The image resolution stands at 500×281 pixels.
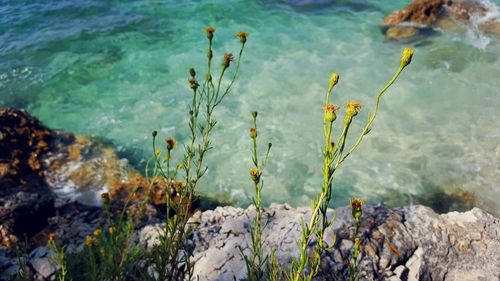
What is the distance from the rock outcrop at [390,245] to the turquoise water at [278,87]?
1528mm

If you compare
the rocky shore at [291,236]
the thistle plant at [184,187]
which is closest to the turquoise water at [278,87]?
the rocky shore at [291,236]

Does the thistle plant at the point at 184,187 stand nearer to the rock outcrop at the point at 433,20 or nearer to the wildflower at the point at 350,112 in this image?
the wildflower at the point at 350,112

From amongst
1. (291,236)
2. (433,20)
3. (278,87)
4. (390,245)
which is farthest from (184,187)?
(433,20)

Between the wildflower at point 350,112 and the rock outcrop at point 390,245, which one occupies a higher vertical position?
the wildflower at point 350,112

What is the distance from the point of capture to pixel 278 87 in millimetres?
6824

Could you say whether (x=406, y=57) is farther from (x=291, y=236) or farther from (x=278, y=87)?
(x=278, y=87)

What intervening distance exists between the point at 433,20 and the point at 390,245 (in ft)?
22.6

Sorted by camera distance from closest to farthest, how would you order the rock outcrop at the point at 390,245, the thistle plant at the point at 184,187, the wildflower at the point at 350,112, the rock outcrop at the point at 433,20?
1. the wildflower at the point at 350,112
2. the thistle plant at the point at 184,187
3. the rock outcrop at the point at 390,245
4. the rock outcrop at the point at 433,20

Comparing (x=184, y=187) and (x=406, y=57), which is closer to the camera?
(x=406, y=57)

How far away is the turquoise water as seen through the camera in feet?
16.4

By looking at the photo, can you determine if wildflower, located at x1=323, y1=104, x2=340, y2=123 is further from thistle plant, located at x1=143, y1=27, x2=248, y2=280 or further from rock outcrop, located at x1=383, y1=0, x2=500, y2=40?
rock outcrop, located at x1=383, y1=0, x2=500, y2=40

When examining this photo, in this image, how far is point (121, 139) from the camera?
5852 millimetres

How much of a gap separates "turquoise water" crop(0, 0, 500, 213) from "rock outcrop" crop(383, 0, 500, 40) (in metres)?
0.30

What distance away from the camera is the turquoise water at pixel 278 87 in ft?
16.4
